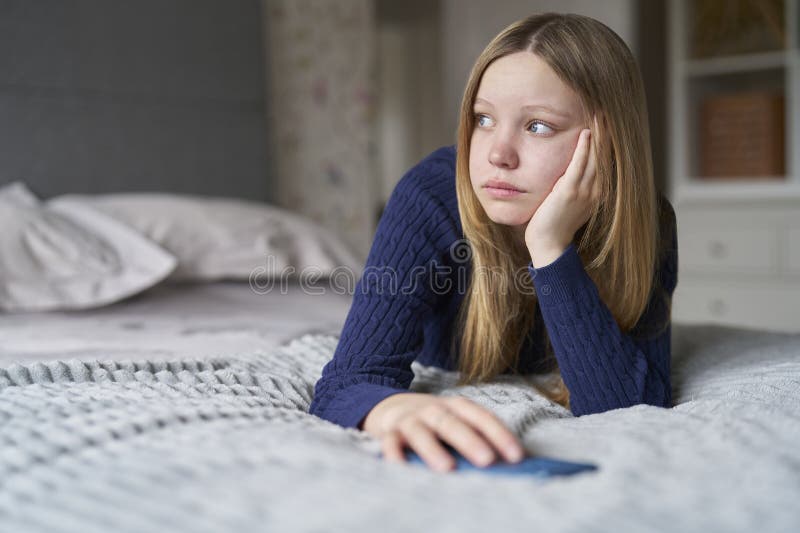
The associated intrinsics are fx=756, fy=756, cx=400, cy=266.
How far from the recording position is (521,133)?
91 centimetres

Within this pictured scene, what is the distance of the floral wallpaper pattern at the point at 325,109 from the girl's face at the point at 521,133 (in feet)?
6.21

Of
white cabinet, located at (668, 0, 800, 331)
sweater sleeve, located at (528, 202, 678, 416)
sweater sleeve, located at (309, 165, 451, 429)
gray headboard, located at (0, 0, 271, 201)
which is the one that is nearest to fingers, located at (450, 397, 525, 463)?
sweater sleeve, located at (309, 165, 451, 429)

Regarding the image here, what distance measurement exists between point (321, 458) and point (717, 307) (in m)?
2.58

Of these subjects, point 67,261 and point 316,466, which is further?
point 67,261

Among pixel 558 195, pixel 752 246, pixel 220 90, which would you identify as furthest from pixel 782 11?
pixel 558 195

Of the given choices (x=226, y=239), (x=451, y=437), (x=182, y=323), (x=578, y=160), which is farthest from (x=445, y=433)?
(x=226, y=239)

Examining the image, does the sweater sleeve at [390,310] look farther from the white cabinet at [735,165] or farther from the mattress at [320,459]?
the white cabinet at [735,165]

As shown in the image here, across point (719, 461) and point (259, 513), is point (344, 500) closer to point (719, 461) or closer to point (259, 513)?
point (259, 513)

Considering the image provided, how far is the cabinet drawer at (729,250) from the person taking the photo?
9.02 ft

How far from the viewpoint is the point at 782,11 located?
2.76 meters

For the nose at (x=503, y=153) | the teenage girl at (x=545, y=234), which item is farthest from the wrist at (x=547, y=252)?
the nose at (x=503, y=153)

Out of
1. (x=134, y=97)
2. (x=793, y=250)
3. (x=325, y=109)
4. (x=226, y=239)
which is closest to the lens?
(x=226, y=239)

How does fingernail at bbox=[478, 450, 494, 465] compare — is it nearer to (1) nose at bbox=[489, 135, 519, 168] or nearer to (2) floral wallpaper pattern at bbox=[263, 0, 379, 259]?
(1) nose at bbox=[489, 135, 519, 168]

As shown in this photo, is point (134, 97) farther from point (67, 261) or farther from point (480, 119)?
point (480, 119)
